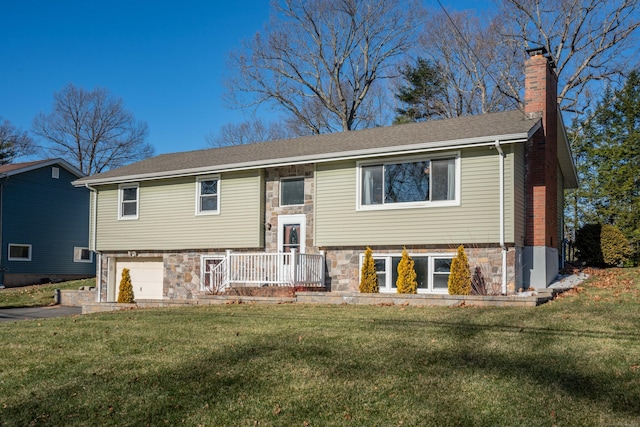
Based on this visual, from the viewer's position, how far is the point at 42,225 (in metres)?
26.0

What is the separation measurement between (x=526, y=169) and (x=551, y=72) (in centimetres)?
288

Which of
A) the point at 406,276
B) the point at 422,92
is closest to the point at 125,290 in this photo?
the point at 406,276

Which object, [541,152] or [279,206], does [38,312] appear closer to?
[279,206]

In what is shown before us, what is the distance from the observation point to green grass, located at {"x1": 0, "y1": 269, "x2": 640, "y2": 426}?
15.8 feet

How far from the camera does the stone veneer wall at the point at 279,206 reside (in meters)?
15.2

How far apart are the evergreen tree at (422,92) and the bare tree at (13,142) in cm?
2425

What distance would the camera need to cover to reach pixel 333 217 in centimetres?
1444

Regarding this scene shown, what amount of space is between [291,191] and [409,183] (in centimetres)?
358

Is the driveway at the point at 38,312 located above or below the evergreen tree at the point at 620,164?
below

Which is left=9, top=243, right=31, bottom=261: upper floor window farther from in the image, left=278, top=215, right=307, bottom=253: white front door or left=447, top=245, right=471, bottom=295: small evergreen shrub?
A: left=447, top=245, right=471, bottom=295: small evergreen shrub

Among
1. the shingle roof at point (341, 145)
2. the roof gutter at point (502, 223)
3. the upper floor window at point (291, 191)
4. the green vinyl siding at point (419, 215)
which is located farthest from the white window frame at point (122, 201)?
the roof gutter at point (502, 223)

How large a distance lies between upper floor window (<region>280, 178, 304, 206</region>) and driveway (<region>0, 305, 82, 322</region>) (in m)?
6.60

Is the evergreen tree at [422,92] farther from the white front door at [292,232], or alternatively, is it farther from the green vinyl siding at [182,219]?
the white front door at [292,232]

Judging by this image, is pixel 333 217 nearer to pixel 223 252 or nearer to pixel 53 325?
pixel 223 252
